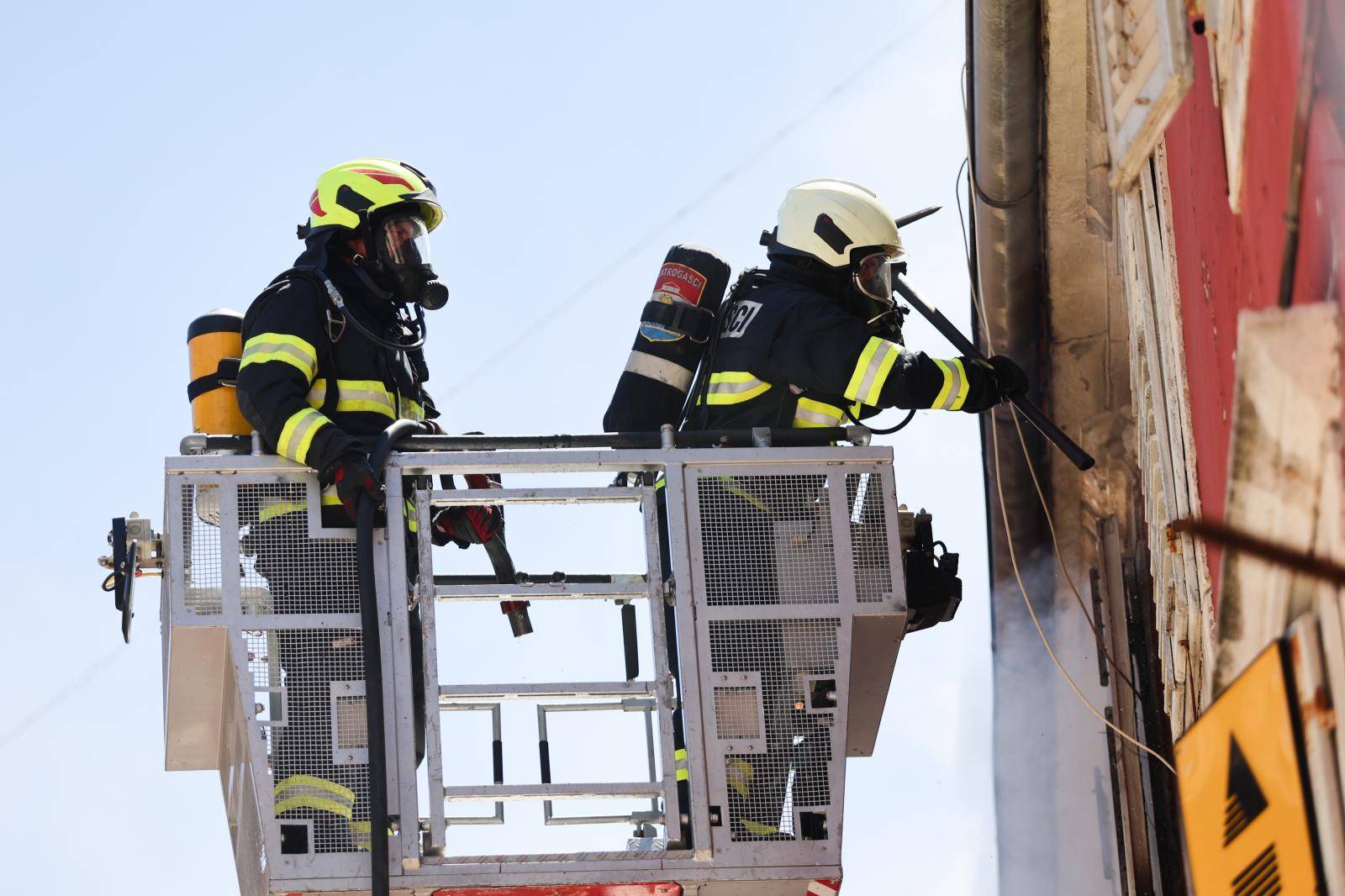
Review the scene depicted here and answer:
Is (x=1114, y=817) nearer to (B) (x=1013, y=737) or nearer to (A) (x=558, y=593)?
(B) (x=1013, y=737)

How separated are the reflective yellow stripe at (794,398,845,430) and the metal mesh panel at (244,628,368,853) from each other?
2016 millimetres

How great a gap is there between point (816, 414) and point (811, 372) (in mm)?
206

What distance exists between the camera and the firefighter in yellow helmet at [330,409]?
6.71 meters

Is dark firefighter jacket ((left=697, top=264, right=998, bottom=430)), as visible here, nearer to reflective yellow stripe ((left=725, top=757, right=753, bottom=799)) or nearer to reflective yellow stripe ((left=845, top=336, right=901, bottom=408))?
reflective yellow stripe ((left=845, top=336, right=901, bottom=408))

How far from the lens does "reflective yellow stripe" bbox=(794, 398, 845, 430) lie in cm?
764

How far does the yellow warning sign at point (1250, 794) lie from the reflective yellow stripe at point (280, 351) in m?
3.99

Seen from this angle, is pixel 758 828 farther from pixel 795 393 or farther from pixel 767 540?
pixel 795 393

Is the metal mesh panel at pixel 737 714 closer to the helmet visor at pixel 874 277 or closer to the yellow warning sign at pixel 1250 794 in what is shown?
the helmet visor at pixel 874 277

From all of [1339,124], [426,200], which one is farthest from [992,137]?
[1339,124]

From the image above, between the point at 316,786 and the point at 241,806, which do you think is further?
the point at 241,806

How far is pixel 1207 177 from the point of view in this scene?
5.23m

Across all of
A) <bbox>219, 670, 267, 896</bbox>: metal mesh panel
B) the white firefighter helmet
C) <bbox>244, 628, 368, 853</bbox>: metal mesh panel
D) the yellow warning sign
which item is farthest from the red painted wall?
<bbox>219, 670, 267, 896</bbox>: metal mesh panel

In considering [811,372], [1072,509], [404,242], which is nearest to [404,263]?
[404,242]

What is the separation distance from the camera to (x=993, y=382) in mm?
7676
